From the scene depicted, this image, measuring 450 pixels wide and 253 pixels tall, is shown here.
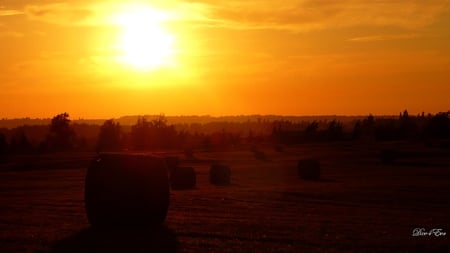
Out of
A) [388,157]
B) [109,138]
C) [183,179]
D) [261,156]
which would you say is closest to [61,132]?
[109,138]

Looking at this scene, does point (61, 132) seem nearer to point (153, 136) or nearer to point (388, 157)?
point (153, 136)

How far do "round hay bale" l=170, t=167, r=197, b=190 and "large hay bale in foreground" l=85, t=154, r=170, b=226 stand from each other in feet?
63.9

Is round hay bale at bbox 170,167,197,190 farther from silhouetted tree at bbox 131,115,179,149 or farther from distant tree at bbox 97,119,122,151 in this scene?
silhouetted tree at bbox 131,115,179,149

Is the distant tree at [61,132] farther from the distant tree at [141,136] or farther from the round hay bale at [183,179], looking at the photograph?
the round hay bale at [183,179]

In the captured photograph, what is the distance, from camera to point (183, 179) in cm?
4369

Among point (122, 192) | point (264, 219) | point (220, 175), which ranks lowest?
point (264, 219)

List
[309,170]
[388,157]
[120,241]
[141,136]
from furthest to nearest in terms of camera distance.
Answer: [141,136]
[388,157]
[309,170]
[120,241]

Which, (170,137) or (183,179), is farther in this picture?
(170,137)

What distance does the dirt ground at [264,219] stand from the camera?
19047mm

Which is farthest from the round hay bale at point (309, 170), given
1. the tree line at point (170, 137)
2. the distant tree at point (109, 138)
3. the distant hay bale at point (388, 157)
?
the distant tree at point (109, 138)

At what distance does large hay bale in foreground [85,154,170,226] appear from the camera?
23.5 meters

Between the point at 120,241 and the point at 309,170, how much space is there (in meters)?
32.6

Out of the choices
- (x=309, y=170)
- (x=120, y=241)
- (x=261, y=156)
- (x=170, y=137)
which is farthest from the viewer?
(x=170, y=137)

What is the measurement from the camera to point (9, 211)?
28.0 meters
